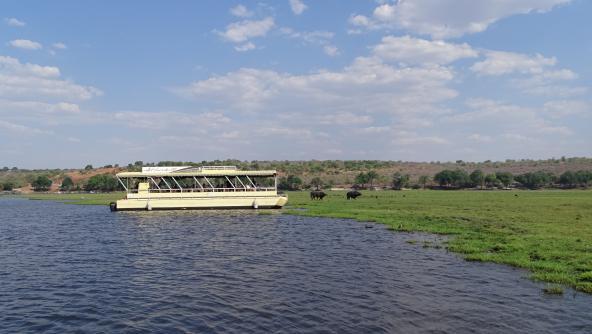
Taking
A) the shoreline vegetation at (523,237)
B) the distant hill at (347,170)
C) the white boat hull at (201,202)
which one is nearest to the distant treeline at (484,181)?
the distant hill at (347,170)

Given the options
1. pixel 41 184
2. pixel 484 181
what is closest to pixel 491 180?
pixel 484 181

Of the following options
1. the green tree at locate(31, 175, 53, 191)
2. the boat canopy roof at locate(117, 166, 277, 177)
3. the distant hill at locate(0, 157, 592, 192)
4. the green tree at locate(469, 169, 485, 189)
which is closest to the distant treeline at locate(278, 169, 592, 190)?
the green tree at locate(469, 169, 485, 189)

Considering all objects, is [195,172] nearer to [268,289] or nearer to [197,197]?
[197,197]

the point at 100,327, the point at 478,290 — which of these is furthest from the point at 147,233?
the point at 478,290

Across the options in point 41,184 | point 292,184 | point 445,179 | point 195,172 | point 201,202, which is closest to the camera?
point 201,202

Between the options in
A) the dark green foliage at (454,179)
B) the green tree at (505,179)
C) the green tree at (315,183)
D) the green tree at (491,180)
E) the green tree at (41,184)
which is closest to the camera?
the green tree at (505,179)

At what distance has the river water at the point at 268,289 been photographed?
1460 cm

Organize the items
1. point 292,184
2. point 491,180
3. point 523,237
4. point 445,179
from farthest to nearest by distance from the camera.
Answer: point 292,184 < point 445,179 < point 491,180 < point 523,237

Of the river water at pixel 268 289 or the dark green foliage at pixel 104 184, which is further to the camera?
the dark green foliage at pixel 104 184

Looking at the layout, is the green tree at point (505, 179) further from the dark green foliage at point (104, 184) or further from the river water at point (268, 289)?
the dark green foliage at point (104, 184)

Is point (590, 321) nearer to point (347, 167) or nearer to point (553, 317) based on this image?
point (553, 317)

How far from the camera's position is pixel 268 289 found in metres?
19.0

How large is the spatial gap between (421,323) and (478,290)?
16.9 ft

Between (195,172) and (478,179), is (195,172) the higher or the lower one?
the higher one
